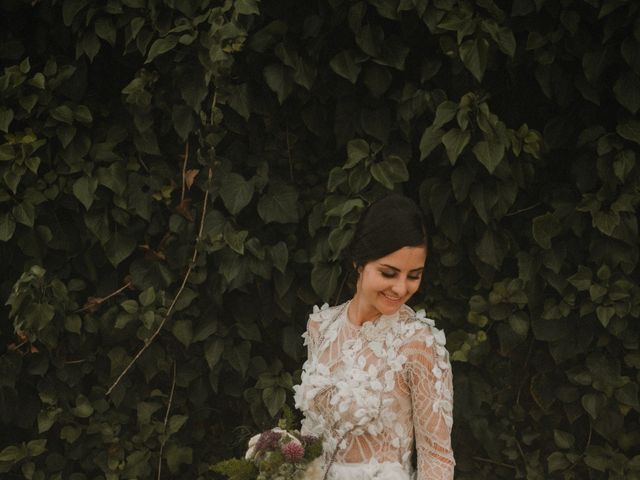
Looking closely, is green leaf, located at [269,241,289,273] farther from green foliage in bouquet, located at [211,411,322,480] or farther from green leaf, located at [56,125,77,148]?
green foliage in bouquet, located at [211,411,322,480]

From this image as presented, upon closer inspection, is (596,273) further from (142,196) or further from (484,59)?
(142,196)

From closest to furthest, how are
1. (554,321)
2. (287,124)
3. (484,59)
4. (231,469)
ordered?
(231,469) → (484,59) → (554,321) → (287,124)

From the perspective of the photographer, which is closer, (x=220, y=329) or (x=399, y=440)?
(x=399, y=440)

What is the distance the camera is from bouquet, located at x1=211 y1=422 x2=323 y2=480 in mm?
1978

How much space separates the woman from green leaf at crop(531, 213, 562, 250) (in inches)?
30.0

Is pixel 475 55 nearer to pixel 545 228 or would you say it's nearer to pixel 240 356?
pixel 545 228

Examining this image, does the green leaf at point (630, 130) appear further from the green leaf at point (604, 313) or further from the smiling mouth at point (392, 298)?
the smiling mouth at point (392, 298)

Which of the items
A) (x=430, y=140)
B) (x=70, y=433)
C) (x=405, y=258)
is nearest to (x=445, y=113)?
(x=430, y=140)

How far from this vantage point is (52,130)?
3078 millimetres

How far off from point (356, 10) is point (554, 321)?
1308 mm

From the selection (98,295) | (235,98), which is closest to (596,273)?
(235,98)

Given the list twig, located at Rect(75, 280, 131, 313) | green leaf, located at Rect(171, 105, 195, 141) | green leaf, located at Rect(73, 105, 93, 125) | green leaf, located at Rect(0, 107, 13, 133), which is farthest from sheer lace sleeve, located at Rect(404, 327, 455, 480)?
green leaf, located at Rect(0, 107, 13, 133)

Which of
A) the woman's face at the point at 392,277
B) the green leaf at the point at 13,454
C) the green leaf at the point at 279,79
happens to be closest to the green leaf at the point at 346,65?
the green leaf at the point at 279,79

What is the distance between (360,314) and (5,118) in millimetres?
1561
